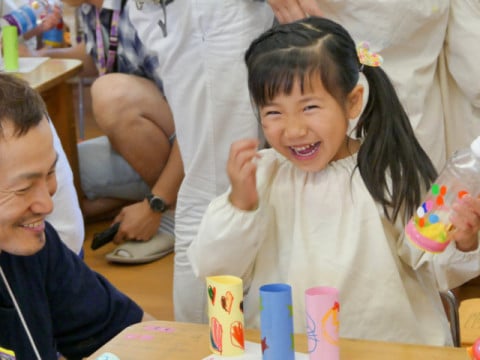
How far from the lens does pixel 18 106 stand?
1.49 meters

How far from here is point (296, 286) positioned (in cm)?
180

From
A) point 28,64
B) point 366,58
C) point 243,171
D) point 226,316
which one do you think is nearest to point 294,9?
point 366,58

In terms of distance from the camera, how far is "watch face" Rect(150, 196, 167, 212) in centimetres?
372

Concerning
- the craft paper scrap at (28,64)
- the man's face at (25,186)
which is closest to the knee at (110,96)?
the craft paper scrap at (28,64)

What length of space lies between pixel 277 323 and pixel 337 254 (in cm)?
49

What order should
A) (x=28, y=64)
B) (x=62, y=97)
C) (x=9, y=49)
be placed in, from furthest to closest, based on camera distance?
(x=62, y=97) < (x=28, y=64) < (x=9, y=49)

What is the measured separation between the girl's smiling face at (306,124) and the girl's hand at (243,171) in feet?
0.29

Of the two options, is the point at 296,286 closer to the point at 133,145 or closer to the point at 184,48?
the point at 184,48

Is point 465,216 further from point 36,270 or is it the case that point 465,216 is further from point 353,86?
point 36,270

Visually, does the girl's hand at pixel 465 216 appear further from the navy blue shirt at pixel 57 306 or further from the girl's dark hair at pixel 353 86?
the navy blue shirt at pixel 57 306

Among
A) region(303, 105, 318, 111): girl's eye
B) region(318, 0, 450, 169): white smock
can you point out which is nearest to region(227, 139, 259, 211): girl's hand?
region(303, 105, 318, 111): girl's eye

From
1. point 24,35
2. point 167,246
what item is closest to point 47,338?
point 167,246

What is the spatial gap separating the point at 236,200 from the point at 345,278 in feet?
0.87

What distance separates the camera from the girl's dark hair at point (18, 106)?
58.1 inches
